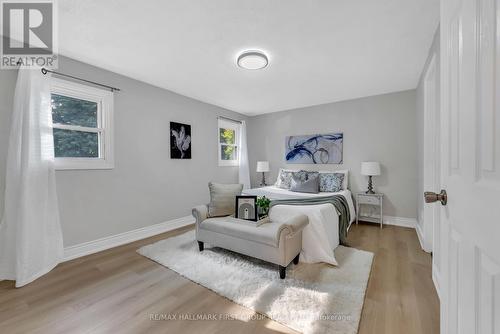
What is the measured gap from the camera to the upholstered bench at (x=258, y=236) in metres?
1.96

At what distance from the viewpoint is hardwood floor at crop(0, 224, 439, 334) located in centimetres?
145

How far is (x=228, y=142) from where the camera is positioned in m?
4.86

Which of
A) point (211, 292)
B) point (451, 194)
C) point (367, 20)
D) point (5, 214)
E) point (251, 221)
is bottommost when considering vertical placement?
point (211, 292)

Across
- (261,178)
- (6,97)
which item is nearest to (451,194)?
(6,97)

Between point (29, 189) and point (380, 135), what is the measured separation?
488 cm

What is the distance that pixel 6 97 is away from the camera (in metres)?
2.08

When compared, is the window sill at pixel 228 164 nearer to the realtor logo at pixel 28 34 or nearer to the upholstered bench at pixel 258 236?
the upholstered bench at pixel 258 236

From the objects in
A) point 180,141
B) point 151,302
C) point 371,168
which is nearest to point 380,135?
point 371,168

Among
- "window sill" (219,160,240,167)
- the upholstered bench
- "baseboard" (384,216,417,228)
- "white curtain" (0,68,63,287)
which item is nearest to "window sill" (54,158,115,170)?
"white curtain" (0,68,63,287)

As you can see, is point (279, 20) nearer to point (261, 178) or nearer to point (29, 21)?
point (29, 21)

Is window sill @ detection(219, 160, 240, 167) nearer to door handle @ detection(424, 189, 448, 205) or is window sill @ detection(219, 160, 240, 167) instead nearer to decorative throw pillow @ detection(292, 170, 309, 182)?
decorative throw pillow @ detection(292, 170, 309, 182)

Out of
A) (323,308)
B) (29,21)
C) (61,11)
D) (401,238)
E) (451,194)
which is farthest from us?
(401,238)

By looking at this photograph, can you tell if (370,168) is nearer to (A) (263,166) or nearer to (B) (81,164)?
(A) (263,166)

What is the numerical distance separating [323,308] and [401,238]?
216 cm
